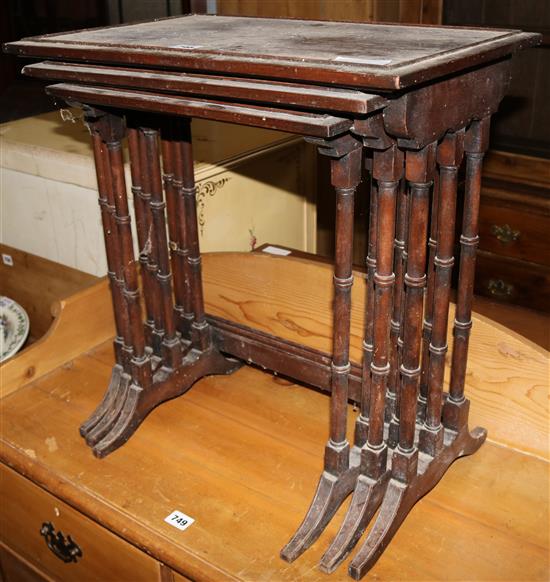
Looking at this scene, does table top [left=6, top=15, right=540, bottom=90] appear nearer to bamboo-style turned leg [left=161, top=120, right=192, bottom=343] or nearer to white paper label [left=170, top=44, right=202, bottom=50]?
white paper label [left=170, top=44, right=202, bottom=50]

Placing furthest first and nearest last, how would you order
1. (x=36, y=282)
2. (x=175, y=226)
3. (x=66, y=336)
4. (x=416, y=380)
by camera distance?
1. (x=36, y=282)
2. (x=66, y=336)
3. (x=175, y=226)
4. (x=416, y=380)

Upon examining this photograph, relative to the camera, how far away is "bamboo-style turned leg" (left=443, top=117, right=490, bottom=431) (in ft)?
3.66

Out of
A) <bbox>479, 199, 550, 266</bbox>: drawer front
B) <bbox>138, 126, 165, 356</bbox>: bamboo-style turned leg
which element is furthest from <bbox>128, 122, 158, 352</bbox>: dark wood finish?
<bbox>479, 199, 550, 266</bbox>: drawer front

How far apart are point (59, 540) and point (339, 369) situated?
2.10 feet

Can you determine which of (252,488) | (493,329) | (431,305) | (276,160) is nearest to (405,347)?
(431,305)

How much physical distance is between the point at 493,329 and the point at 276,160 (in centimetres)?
88

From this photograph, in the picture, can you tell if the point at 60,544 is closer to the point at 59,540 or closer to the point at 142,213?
the point at 59,540

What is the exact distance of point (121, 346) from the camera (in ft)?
4.79

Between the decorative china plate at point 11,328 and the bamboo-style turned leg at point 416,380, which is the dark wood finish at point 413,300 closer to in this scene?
the bamboo-style turned leg at point 416,380

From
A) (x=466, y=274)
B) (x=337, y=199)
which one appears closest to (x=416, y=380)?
(x=466, y=274)

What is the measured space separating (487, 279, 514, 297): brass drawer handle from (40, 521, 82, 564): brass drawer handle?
A: 145 centimetres

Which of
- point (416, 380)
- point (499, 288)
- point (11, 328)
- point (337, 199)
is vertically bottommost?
point (499, 288)

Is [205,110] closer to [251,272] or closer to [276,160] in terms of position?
[251,272]

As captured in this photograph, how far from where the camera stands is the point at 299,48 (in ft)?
3.48
